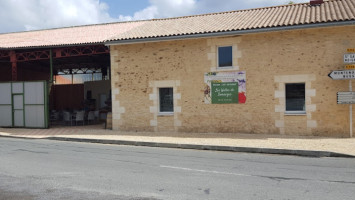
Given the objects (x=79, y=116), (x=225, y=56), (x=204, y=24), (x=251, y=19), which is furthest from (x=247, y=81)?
(x=79, y=116)

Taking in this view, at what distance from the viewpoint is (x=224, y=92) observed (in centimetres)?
1310

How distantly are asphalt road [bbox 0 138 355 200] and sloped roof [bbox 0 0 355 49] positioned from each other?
5689mm

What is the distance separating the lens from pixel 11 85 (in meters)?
17.2

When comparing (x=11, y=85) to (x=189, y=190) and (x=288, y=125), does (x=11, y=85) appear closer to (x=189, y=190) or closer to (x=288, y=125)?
(x=288, y=125)

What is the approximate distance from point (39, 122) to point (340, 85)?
13.5 meters

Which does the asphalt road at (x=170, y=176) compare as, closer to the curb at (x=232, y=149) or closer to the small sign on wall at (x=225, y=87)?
the curb at (x=232, y=149)

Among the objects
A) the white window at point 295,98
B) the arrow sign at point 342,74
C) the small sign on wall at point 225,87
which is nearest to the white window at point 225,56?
the small sign on wall at point 225,87

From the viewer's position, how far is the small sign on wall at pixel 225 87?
12867 mm

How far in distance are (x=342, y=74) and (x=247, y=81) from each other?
3.23 meters

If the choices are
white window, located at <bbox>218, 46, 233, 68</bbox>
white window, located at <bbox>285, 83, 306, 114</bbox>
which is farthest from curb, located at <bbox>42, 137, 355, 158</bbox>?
white window, located at <bbox>218, 46, 233, 68</bbox>

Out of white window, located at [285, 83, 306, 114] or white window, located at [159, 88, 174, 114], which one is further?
white window, located at [159, 88, 174, 114]

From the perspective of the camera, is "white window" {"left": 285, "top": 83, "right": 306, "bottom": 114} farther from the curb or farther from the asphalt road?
the asphalt road

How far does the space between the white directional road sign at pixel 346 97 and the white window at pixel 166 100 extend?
6.32 metres

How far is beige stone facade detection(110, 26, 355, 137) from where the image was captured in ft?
38.8
